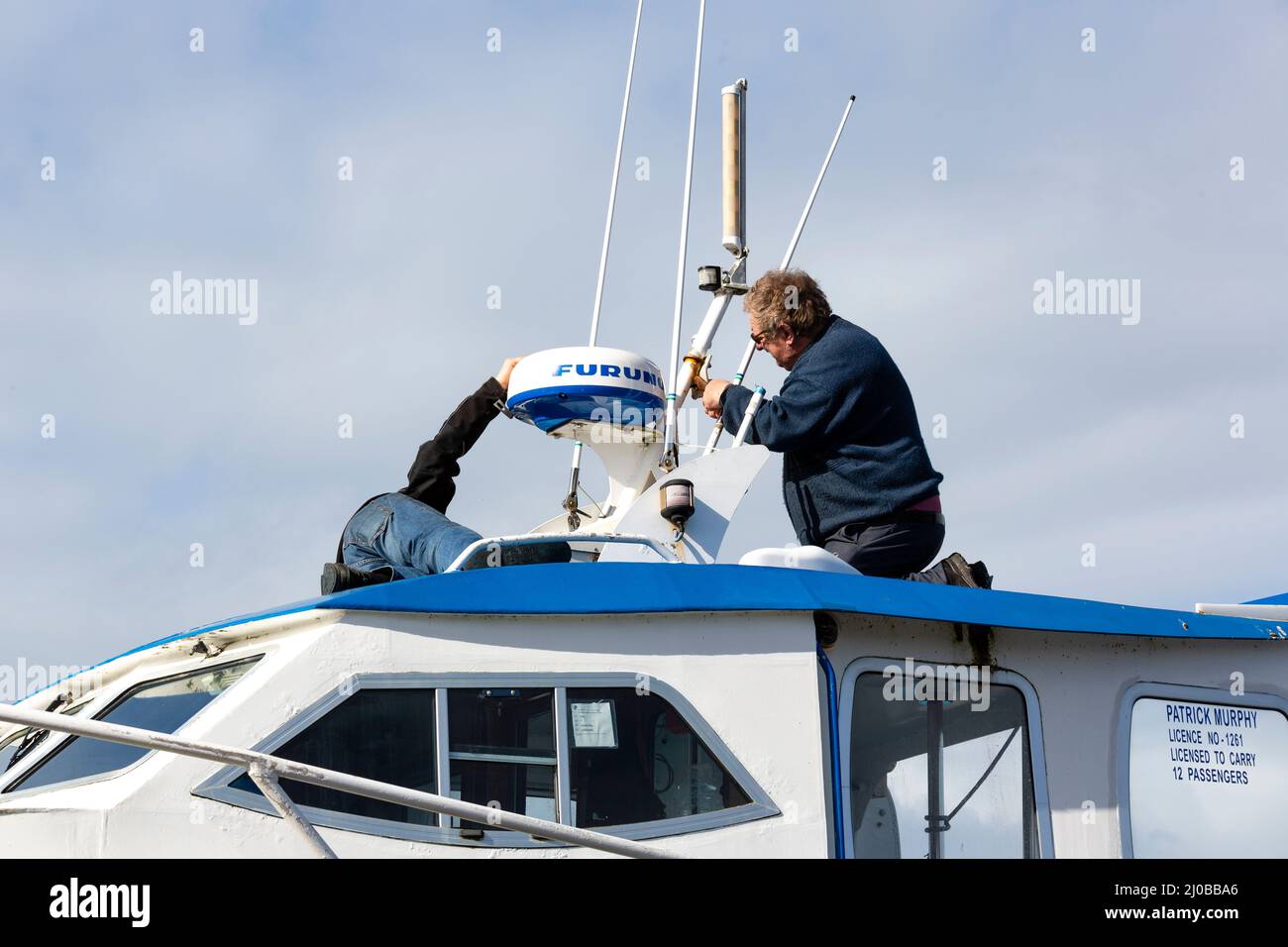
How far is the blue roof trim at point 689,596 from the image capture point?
4.81 meters

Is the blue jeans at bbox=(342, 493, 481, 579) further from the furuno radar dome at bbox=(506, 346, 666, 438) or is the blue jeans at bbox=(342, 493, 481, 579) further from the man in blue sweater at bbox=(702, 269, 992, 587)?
the man in blue sweater at bbox=(702, 269, 992, 587)

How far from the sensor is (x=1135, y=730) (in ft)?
18.5

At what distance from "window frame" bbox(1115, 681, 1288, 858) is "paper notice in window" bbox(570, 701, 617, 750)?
192 centimetres

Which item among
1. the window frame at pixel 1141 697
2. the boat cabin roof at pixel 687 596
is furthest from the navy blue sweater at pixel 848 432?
the window frame at pixel 1141 697

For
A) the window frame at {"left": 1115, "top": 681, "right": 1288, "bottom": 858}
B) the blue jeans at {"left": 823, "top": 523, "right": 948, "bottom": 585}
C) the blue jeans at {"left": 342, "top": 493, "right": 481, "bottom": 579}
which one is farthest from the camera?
the blue jeans at {"left": 823, "top": 523, "right": 948, "bottom": 585}

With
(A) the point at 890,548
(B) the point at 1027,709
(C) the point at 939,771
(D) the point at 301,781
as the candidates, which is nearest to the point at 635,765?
(D) the point at 301,781

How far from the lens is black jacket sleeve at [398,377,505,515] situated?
670 cm

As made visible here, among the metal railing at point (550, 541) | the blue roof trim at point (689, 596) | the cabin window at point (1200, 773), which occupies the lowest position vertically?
the cabin window at point (1200, 773)

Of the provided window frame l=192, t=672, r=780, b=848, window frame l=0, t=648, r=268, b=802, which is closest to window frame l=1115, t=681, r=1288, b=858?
window frame l=192, t=672, r=780, b=848

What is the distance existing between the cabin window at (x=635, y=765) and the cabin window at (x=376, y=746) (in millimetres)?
444

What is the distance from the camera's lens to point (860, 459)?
616 cm

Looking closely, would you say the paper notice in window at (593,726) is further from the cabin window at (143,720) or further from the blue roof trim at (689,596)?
the cabin window at (143,720)

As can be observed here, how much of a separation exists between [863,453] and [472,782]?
2223 millimetres

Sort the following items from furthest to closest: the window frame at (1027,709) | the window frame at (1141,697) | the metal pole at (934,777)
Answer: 1. the window frame at (1141,697)
2. the metal pole at (934,777)
3. the window frame at (1027,709)
